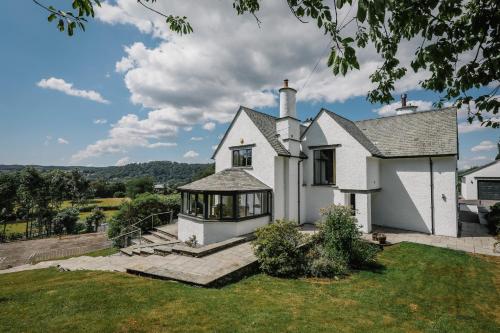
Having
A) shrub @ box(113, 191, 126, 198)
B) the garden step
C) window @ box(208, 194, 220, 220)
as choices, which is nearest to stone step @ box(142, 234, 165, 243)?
the garden step

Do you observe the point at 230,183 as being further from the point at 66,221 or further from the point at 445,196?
the point at 66,221

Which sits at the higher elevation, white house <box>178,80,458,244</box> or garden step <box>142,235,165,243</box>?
white house <box>178,80,458,244</box>

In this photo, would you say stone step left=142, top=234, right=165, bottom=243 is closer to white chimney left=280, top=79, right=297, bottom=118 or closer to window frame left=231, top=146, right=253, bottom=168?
window frame left=231, top=146, right=253, bottom=168

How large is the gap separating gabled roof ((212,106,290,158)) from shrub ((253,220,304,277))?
259 inches

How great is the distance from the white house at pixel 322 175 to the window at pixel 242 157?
0.07 m

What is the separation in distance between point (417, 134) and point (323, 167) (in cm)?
700

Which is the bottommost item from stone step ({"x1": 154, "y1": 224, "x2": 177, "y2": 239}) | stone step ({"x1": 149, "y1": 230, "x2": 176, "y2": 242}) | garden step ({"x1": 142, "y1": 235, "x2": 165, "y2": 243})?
garden step ({"x1": 142, "y1": 235, "x2": 165, "y2": 243})

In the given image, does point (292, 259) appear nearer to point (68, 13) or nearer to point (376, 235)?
point (376, 235)

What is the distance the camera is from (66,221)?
35.8 meters

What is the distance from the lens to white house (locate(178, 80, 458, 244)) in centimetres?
1488

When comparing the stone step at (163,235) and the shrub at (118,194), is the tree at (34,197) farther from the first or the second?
the shrub at (118,194)

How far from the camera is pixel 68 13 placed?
3123mm

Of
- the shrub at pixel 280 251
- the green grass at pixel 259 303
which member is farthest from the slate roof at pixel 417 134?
the shrub at pixel 280 251

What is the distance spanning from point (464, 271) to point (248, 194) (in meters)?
10.8
